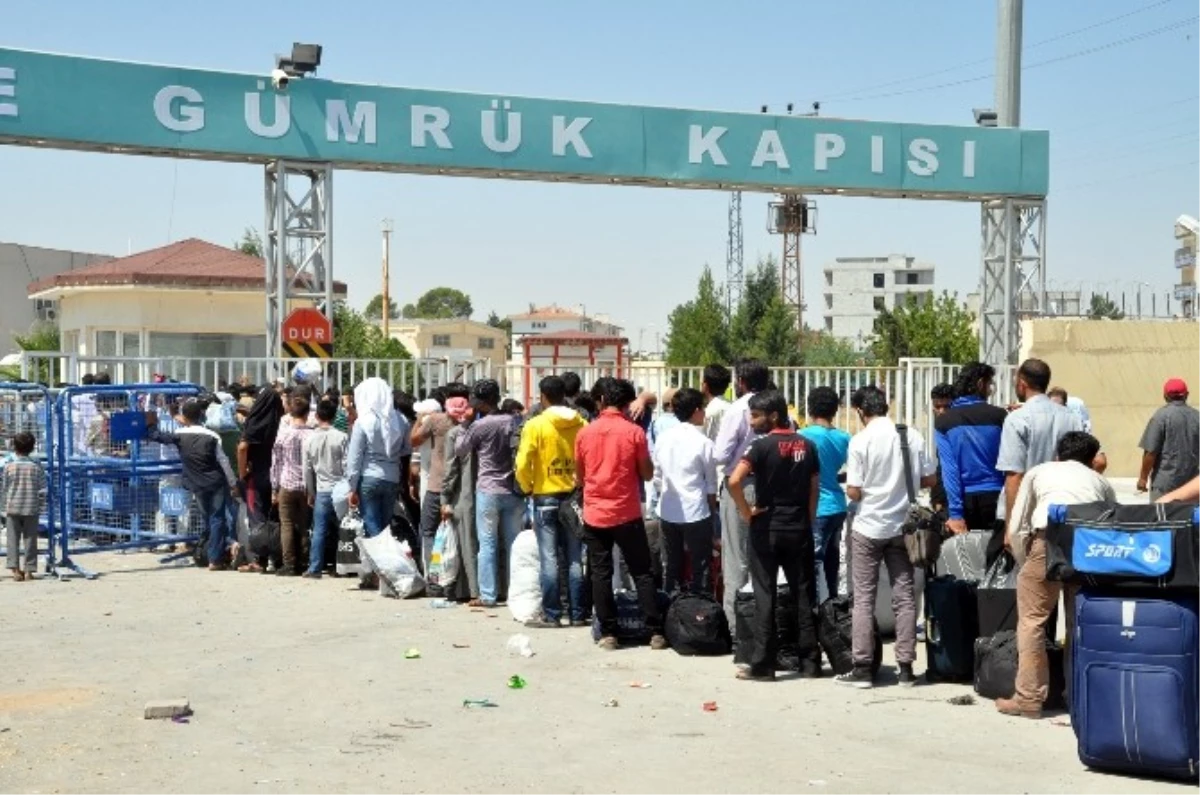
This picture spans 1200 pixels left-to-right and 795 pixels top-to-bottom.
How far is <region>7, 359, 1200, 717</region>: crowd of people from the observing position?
9852mm

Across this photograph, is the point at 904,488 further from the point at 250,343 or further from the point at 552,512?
the point at 250,343

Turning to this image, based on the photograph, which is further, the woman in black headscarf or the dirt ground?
the woman in black headscarf

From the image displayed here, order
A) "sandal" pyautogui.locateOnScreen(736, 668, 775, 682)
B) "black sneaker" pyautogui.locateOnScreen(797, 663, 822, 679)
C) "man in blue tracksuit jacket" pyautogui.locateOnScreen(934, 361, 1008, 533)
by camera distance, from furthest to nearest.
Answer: "man in blue tracksuit jacket" pyautogui.locateOnScreen(934, 361, 1008, 533), "black sneaker" pyautogui.locateOnScreen(797, 663, 822, 679), "sandal" pyautogui.locateOnScreen(736, 668, 775, 682)

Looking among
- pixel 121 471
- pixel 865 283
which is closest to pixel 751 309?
pixel 121 471

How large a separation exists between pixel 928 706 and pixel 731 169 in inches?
523

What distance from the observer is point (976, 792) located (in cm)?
743

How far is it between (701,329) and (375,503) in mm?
49480

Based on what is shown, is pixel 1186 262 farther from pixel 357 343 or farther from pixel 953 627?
pixel 953 627

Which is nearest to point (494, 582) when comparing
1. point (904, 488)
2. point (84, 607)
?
point (84, 607)

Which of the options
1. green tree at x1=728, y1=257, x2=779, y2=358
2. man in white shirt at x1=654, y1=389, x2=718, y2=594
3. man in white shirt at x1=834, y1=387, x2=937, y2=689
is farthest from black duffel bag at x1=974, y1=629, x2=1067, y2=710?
green tree at x1=728, y1=257, x2=779, y2=358

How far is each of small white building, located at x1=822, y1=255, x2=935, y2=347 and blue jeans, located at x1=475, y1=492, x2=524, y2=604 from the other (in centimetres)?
13601

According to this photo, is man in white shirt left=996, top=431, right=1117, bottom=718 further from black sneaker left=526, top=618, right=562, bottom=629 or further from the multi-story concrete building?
the multi-story concrete building

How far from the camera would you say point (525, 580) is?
485 inches

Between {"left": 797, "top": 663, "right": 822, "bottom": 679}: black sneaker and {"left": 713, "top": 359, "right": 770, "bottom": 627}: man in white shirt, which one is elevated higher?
{"left": 713, "top": 359, "right": 770, "bottom": 627}: man in white shirt
